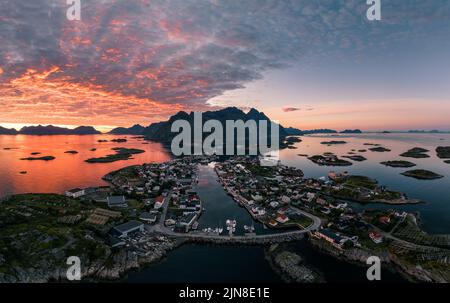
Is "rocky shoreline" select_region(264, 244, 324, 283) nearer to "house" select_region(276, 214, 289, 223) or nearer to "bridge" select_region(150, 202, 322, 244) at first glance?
"bridge" select_region(150, 202, 322, 244)

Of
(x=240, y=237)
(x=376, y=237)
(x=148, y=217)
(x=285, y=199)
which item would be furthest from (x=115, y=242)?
(x=376, y=237)

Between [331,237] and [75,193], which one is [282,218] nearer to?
[331,237]

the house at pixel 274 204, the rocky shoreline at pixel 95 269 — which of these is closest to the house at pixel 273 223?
the house at pixel 274 204

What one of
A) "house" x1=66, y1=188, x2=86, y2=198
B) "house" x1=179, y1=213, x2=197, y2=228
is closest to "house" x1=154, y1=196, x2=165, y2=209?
"house" x1=179, y1=213, x2=197, y2=228

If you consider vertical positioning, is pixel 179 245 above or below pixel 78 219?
below
